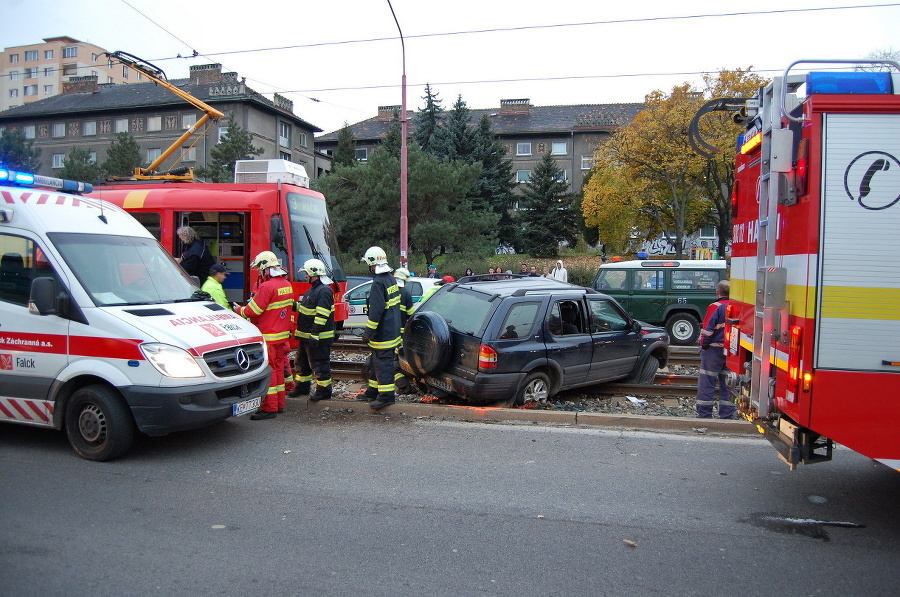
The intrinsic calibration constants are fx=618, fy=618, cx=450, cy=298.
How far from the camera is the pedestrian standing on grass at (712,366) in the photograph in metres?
7.63

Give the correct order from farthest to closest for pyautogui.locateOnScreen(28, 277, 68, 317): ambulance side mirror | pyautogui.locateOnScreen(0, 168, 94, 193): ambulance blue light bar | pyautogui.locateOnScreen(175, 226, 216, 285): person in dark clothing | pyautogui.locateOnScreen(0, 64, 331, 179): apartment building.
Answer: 1. pyautogui.locateOnScreen(0, 64, 331, 179): apartment building
2. pyautogui.locateOnScreen(175, 226, 216, 285): person in dark clothing
3. pyautogui.locateOnScreen(0, 168, 94, 193): ambulance blue light bar
4. pyautogui.locateOnScreen(28, 277, 68, 317): ambulance side mirror

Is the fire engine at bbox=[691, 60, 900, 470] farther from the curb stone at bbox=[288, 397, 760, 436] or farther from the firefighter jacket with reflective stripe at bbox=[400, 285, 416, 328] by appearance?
the firefighter jacket with reflective stripe at bbox=[400, 285, 416, 328]

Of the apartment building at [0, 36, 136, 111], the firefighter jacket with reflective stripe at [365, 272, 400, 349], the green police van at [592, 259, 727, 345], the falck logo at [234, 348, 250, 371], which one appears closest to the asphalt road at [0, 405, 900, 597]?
the falck logo at [234, 348, 250, 371]

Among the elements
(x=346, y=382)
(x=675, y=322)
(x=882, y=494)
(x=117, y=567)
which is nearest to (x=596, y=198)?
(x=675, y=322)

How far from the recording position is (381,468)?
5469 mm

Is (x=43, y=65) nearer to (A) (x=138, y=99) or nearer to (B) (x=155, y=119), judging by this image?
(A) (x=138, y=99)

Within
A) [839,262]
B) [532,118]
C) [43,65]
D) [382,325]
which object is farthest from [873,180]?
[43,65]

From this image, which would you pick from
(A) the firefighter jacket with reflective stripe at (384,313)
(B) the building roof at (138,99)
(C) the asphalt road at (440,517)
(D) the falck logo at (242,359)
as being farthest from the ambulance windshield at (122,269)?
(B) the building roof at (138,99)

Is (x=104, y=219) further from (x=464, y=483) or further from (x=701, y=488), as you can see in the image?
(x=701, y=488)

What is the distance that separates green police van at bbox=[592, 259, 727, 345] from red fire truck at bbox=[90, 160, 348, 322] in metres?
8.32

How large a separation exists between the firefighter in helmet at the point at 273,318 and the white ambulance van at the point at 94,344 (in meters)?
0.97

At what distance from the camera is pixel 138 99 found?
46156 millimetres

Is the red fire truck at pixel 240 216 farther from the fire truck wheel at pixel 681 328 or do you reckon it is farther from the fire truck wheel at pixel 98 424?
the fire truck wheel at pixel 681 328

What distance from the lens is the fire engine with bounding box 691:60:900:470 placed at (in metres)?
3.80
